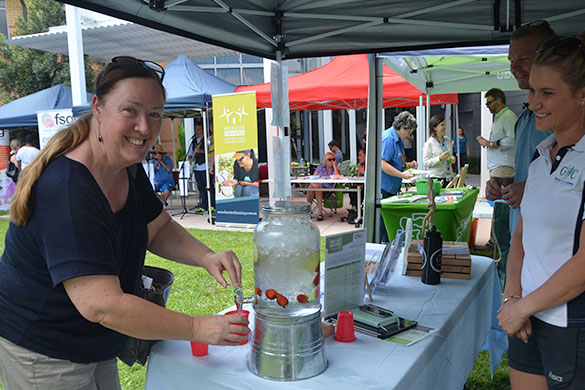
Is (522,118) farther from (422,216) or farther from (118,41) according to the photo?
(118,41)

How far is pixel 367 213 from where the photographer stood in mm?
4125

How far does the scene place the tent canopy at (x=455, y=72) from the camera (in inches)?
261

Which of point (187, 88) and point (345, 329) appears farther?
point (187, 88)

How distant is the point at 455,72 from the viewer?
7.82 m

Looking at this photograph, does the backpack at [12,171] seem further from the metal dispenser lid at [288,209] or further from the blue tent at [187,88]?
the metal dispenser lid at [288,209]

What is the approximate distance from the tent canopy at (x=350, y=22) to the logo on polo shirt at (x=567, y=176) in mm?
1770

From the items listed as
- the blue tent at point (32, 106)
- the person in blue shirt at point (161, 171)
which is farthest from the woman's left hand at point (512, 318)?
the blue tent at point (32, 106)

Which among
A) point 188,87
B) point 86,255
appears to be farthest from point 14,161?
point 86,255

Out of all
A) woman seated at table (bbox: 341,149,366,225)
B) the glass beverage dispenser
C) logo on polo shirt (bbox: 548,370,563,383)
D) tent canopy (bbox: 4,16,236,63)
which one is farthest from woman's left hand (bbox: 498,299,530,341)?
tent canopy (bbox: 4,16,236,63)

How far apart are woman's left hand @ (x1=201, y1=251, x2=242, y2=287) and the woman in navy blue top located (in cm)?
24

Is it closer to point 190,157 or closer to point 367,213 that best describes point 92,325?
point 367,213

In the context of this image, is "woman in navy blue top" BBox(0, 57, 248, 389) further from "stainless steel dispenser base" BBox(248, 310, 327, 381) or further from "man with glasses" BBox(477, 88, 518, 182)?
"man with glasses" BBox(477, 88, 518, 182)

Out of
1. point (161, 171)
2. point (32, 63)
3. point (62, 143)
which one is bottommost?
point (161, 171)

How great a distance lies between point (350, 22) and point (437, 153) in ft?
12.3
